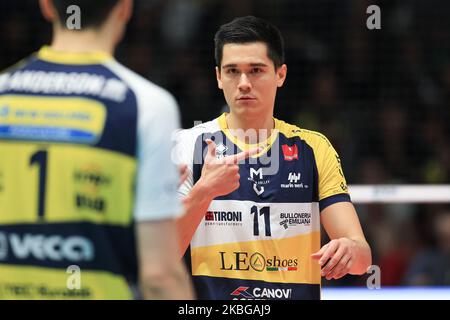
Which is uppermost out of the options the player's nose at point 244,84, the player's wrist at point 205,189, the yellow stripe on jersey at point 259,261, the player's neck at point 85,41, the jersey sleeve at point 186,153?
the player's neck at point 85,41

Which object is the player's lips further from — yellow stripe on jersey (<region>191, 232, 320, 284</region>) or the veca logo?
the veca logo

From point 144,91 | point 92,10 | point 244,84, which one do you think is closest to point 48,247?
point 144,91

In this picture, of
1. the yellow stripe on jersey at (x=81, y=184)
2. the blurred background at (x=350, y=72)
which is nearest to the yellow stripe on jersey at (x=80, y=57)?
the yellow stripe on jersey at (x=81, y=184)

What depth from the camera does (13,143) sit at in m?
2.63

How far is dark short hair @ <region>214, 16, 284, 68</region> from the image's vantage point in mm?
4719

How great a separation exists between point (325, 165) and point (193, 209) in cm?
92

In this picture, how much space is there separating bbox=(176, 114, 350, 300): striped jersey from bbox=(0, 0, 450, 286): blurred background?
14.1 ft

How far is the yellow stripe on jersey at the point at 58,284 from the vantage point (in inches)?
103

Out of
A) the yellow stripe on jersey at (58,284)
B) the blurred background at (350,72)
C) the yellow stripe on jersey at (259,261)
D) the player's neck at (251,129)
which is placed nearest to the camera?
the yellow stripe on jersey at (58,284)

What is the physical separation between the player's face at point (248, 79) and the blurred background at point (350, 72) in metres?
4.35

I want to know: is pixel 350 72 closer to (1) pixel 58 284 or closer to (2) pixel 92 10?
(2) pixel 92 10

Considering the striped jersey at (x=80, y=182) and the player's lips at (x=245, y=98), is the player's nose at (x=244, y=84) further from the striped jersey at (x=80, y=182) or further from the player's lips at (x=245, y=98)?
the striped jersey at (x=80, y=182)
